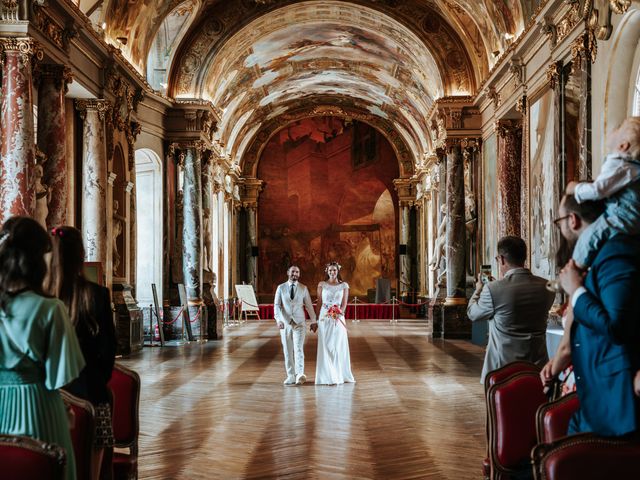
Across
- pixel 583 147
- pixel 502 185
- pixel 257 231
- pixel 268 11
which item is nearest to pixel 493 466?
pixel 583 147

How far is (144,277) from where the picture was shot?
20.3m

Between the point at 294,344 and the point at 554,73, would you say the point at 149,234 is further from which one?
the point at 554,73

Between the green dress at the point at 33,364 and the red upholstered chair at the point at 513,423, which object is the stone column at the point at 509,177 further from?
the green dress at the point at 33,364

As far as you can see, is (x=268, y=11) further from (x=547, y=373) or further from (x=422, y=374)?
(x=547, y=373)

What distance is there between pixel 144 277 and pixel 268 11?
8.20m

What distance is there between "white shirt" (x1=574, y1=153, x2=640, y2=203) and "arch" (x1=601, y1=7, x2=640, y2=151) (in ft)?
24.0

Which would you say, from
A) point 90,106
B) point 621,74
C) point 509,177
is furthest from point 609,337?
point 509,177

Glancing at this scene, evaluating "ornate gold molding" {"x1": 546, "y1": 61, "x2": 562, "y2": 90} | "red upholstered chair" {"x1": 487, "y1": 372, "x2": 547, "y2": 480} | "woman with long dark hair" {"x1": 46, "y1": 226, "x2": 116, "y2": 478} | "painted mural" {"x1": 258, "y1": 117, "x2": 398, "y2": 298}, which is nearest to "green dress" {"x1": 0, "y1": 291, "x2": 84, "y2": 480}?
"woman with long dark hair" {"x1": 46, "y1": 226, "x2": 116, "y2": 478}

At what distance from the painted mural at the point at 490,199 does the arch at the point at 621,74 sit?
315 inches

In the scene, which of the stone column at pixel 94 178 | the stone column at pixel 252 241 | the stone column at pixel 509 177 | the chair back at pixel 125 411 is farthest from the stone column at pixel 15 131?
the stone column at pixel 252 241

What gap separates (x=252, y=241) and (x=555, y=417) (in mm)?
31424

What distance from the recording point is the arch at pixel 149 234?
20297 mm

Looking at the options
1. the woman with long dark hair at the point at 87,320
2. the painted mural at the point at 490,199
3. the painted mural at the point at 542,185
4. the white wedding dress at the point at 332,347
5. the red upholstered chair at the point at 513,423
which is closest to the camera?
the woman with long dark hair at the point at 87,320

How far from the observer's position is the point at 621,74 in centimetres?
1002
